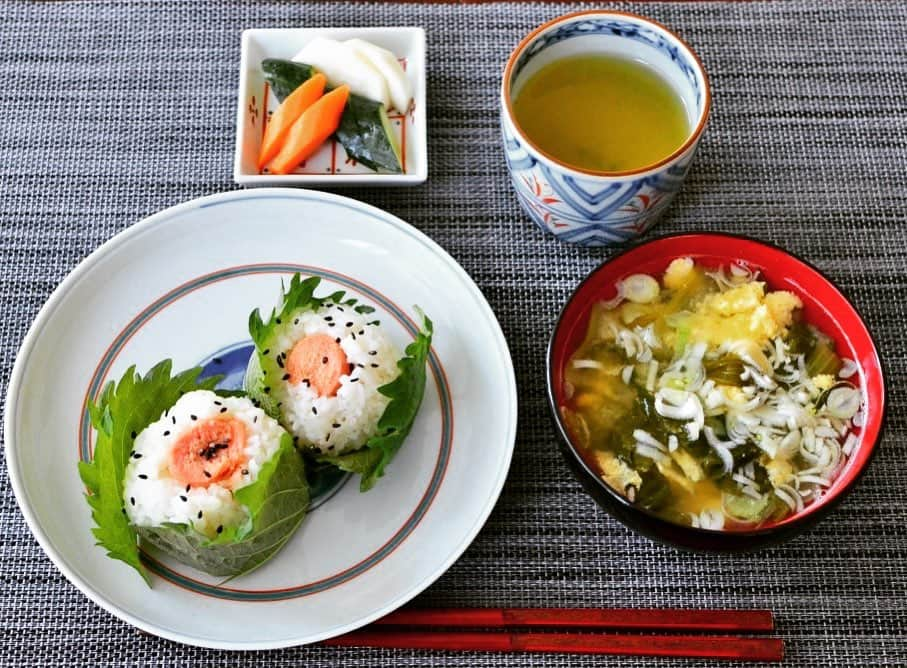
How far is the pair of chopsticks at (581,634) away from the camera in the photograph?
149 centimetres

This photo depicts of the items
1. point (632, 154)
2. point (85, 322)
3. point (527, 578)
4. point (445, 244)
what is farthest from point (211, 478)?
point (632, 154)

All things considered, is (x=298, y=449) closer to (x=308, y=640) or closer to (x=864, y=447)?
(x=308, y=640)

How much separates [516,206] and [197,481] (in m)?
0.85

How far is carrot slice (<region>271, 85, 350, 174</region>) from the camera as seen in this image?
1813 mm

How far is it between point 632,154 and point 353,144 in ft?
1.87

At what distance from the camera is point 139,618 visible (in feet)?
Answer: 4.67

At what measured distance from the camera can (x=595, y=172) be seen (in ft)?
4.97

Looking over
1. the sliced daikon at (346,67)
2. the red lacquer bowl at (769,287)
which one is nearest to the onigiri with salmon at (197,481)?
the red lacquer bowl at (769,287)

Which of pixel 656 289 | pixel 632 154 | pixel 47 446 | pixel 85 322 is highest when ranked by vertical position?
pixel 632 154

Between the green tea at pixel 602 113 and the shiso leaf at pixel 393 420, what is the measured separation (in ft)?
1.44

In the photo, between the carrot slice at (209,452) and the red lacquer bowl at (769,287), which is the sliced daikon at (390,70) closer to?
the red lacquer bowl at (769,287)

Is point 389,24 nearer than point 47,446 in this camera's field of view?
No

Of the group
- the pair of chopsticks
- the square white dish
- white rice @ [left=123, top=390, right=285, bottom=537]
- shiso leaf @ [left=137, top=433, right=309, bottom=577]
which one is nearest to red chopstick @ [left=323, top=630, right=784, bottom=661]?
the pair of chopsticks

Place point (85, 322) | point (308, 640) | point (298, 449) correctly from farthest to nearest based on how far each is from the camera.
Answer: point (85, 322) < point (298, 449) < point (308, 640)
